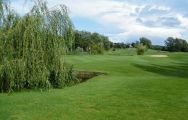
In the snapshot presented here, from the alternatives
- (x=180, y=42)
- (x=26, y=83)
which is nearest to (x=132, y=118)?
(x=26, y=83)

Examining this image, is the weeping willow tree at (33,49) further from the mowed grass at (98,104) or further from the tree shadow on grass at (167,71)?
the tree shadow on grass at (167,71)

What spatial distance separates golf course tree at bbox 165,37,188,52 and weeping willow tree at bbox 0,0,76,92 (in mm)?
101440

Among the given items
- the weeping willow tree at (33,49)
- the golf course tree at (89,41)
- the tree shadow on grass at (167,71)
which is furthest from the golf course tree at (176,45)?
the weeping willow tree at (33,49)

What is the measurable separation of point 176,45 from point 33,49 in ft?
350

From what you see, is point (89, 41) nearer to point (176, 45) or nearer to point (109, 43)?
point (109, 43)

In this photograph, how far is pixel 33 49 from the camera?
17.7m

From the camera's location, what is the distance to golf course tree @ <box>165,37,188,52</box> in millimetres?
118250

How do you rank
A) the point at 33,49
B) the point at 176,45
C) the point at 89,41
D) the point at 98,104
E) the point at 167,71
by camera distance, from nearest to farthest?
the point at 98,104 < the point at 33,49 < the point at 167,71 < the point at 89,41 < the point at 176,45

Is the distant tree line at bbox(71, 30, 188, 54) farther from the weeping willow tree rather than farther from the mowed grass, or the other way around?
the mowed grass

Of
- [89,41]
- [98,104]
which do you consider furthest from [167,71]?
[89,41]

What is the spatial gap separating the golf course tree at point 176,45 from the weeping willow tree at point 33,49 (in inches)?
3994

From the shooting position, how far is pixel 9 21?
18.5 m

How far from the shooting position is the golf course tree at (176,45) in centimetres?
11825

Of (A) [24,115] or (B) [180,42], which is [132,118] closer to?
(A) [24,115]
